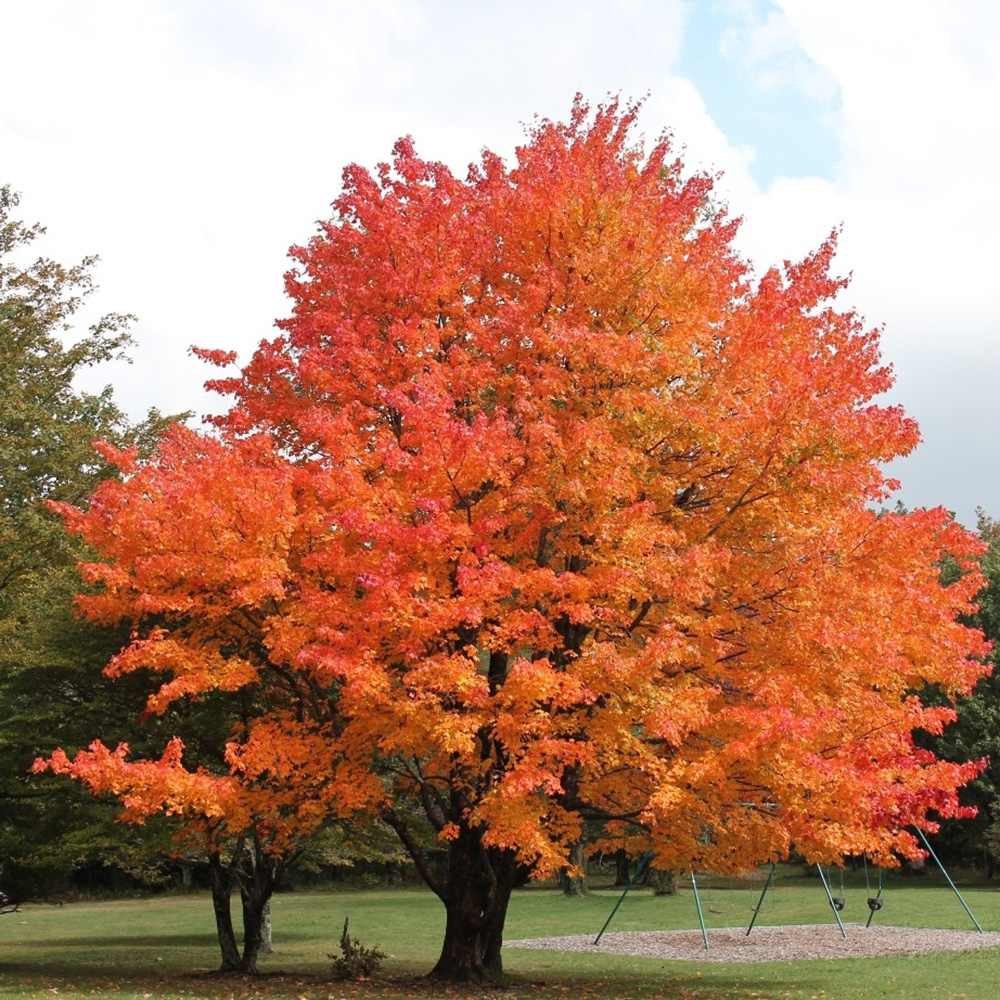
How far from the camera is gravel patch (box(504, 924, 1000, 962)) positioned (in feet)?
83.3

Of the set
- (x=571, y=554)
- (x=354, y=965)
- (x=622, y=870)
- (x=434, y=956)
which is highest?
(x=571, y=554)

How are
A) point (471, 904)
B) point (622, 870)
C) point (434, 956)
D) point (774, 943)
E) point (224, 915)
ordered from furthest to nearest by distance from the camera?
point (622, 870), point (774, 943), point (434, 956), point (224, 915), point (471, 904)

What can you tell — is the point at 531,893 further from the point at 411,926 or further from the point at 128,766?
the point at 128,766

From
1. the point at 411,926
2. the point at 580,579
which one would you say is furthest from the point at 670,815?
the point at 411,926

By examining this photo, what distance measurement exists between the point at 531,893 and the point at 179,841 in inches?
1449

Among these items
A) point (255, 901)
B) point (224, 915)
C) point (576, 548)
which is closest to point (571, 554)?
point (576, 548)

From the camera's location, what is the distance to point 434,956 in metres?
25.5

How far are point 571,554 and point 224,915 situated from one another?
11.9 m

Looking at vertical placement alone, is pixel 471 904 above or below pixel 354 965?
above

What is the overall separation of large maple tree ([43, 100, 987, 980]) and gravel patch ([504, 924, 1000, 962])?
36.3 feet

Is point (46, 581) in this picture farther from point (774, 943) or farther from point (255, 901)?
point (774, 943)

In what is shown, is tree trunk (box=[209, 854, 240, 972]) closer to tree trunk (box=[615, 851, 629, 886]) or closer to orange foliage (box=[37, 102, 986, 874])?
orange foliage (box=[37, 102, 986, 874])

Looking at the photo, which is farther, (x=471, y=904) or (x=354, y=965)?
(x=354, y=965)

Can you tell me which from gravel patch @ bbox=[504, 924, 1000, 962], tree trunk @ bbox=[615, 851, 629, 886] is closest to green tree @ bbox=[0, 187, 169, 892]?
gravel patch @ bbox=[504, 924, 1000, 962]
